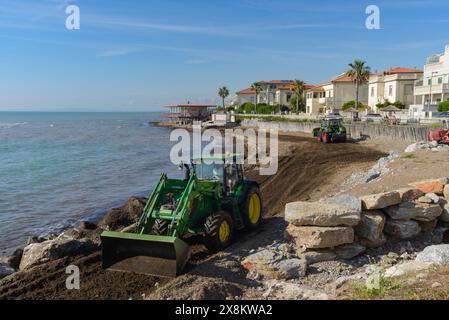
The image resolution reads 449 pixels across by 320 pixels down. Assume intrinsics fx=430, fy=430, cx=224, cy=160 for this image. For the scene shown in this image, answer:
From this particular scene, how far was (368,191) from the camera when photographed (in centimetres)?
1358

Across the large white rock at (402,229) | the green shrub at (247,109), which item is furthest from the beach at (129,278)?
the green shrub at (247,109)

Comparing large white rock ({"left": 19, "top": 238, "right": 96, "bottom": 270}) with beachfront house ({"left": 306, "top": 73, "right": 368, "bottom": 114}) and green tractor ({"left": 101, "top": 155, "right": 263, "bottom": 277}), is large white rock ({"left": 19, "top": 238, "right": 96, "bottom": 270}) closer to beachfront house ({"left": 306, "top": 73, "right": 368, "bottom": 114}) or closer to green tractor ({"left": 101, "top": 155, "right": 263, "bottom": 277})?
green tractor ({"left": 101, "top": 155, "right": 263, "bottom": 277})

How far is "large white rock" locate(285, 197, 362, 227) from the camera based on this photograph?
928cm

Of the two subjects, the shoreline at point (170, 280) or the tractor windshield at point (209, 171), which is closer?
the shoreline at point (170, 280)

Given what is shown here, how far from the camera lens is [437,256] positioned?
830 cm

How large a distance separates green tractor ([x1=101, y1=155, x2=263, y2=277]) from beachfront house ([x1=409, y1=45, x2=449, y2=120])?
132 ft

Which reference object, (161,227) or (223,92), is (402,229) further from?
(223,92)

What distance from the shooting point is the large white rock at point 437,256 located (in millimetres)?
8078

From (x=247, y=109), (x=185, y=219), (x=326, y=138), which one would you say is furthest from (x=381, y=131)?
(x=247, y=109)

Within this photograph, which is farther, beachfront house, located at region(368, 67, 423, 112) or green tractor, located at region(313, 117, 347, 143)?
beachfront house, located at region(368, 67, 423, 112)

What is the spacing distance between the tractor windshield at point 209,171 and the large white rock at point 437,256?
15.3 ft

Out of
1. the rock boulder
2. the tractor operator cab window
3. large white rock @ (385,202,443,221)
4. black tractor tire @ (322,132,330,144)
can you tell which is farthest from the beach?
black tractor tire @ (322,132,330,144)

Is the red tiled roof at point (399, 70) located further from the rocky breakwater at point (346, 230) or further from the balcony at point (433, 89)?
the rocky breakwater at point (346, 230)

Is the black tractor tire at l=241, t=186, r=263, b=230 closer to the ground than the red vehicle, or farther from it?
closer to the ground
